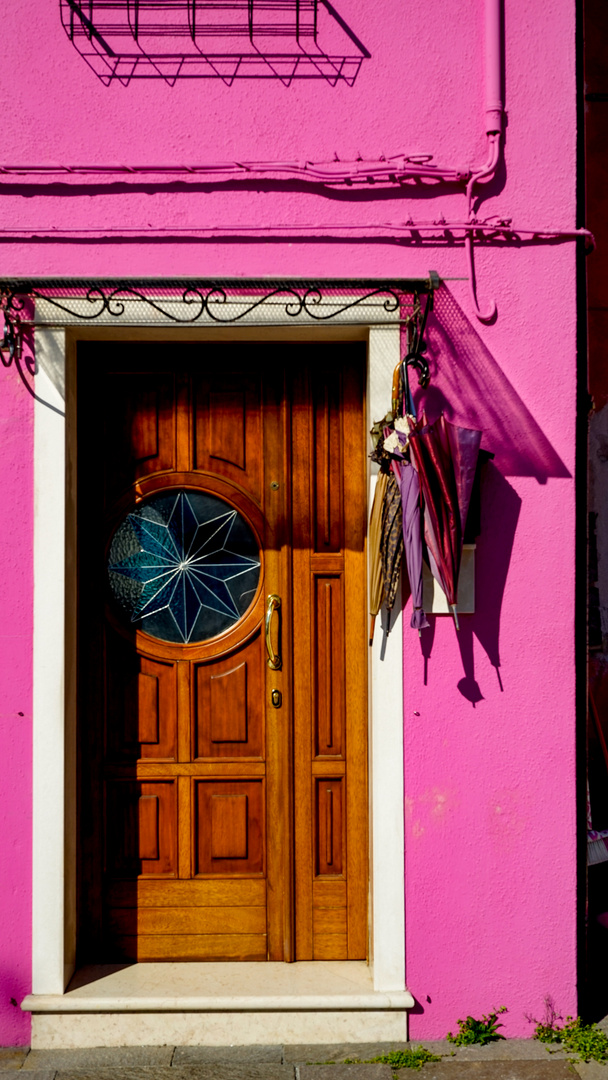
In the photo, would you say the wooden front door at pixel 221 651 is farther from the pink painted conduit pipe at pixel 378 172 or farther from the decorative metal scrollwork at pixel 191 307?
the pink painted conduit pipe at pixel 378 172

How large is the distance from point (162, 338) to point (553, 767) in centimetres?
243

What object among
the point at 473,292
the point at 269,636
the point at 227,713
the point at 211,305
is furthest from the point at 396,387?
the point at 227,713

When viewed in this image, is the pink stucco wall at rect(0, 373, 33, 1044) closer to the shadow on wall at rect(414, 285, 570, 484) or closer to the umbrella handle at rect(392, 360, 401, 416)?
the umbrella handle at rect(392, 360, 401, 416)

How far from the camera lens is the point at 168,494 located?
3904 millimetres

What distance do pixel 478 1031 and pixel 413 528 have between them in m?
2.05

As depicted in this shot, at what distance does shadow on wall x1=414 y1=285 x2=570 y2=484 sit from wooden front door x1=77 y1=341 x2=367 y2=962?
0.39 metres

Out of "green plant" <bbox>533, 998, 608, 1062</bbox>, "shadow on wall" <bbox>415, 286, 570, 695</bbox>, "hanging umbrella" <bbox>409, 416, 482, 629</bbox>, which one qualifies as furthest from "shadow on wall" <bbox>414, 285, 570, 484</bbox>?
"green plant" <bbox>533, 998, 608, 1062</bbox>

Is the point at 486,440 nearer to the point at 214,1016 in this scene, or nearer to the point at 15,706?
the point at 15,706

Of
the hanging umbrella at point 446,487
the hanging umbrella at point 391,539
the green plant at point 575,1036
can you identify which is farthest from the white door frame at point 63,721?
the green plant at point 575,1036

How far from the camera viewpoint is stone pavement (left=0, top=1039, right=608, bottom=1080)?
3.31 metres

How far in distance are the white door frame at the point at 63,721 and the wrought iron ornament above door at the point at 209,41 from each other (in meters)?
1.05

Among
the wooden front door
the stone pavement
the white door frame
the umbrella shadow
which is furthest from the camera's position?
the wooden front door

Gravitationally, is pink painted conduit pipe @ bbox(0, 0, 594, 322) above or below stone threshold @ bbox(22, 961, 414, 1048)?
above

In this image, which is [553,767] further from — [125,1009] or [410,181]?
[410,181]
